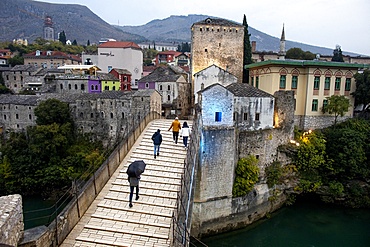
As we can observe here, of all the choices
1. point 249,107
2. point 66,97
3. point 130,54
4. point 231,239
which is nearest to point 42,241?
point 231,239

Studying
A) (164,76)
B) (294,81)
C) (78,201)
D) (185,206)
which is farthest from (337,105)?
(78,201)

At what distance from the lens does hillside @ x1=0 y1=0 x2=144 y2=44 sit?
488 ft

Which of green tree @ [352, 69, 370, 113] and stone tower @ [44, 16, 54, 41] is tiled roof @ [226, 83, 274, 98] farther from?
stone tower @ [44, 16, 54, 41]

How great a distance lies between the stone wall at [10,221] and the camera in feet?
17.5

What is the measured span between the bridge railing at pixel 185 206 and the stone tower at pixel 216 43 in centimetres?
1761

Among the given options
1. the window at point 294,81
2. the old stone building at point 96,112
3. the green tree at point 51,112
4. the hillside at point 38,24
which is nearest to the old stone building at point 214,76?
the window at point 294,81

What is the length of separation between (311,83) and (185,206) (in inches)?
715

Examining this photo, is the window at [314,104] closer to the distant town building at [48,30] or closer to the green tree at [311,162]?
the green tree at [311,162]

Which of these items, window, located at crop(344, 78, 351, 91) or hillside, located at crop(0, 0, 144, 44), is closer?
window, located at crop(344, 78, 351, 91)

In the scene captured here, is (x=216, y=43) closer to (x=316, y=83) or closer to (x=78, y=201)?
(x=316, y=83)

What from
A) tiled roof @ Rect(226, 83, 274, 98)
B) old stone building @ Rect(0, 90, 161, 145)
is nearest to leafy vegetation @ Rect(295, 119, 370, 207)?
tiled roof @ Rect(226, 83, 274, 98)

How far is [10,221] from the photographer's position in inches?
220

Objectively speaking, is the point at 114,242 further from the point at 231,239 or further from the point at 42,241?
the point at 231,239

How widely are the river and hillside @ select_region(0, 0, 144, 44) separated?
144310 millimetres
